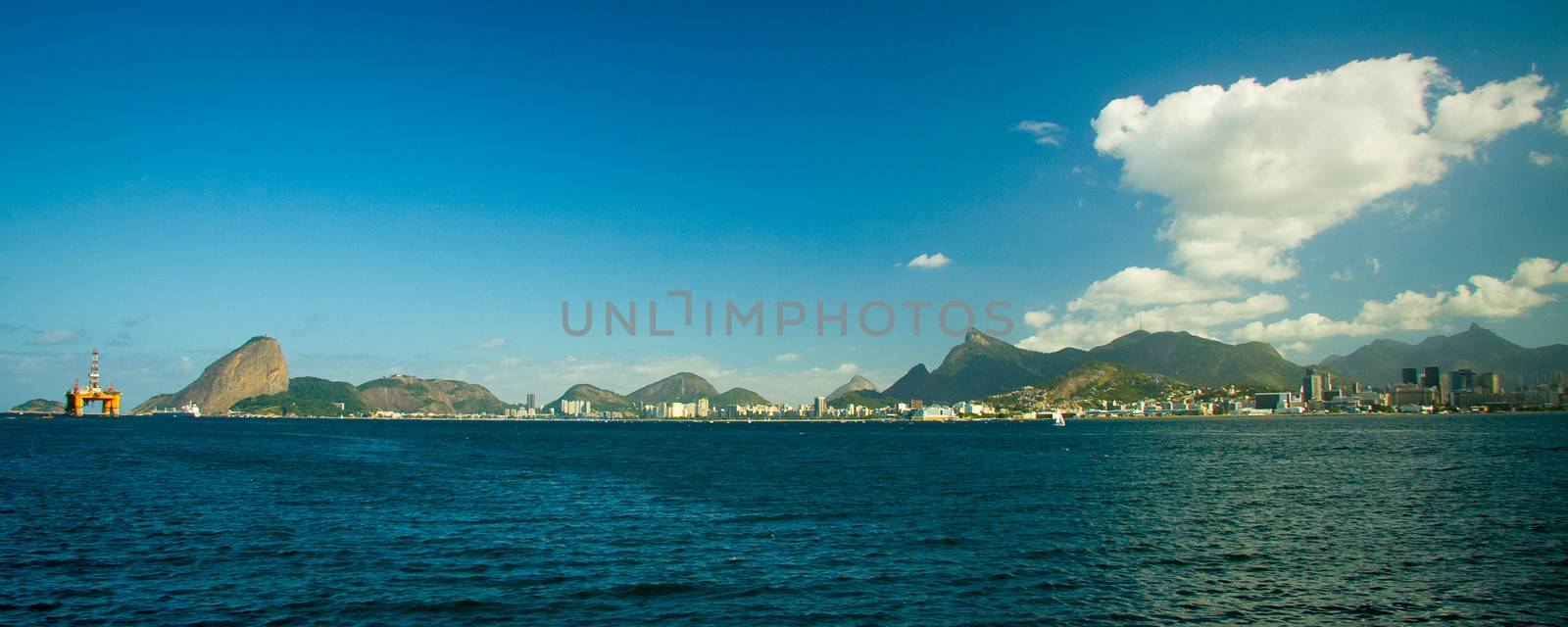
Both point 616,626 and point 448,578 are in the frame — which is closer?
point 616,626

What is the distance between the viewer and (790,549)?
38219 mm

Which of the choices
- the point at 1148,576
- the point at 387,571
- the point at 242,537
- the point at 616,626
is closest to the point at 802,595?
the point at 616,626

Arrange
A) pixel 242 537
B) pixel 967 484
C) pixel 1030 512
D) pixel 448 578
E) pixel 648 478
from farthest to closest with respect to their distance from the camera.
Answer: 1. pixel 648 478
2. pixel 967 484
3. pixel 1030 512
4. pixel 242 537
5. pixel 448 578

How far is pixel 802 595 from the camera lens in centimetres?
2908

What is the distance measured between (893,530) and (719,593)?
1573 cm

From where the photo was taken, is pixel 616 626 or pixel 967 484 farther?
pixel 967 484

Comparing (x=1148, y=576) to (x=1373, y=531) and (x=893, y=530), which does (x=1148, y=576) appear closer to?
(x=893, y=530)

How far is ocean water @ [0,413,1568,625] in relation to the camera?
90.2ft

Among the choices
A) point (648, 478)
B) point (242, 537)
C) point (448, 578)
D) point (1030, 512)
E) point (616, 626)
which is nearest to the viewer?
point (616, 626)

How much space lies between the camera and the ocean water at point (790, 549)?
27484mm

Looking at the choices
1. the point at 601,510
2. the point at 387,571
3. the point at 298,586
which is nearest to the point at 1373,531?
the point at 601,510

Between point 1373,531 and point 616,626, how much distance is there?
1562 inches

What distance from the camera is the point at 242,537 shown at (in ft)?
134

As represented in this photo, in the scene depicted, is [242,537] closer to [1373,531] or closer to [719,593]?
[719,593]
